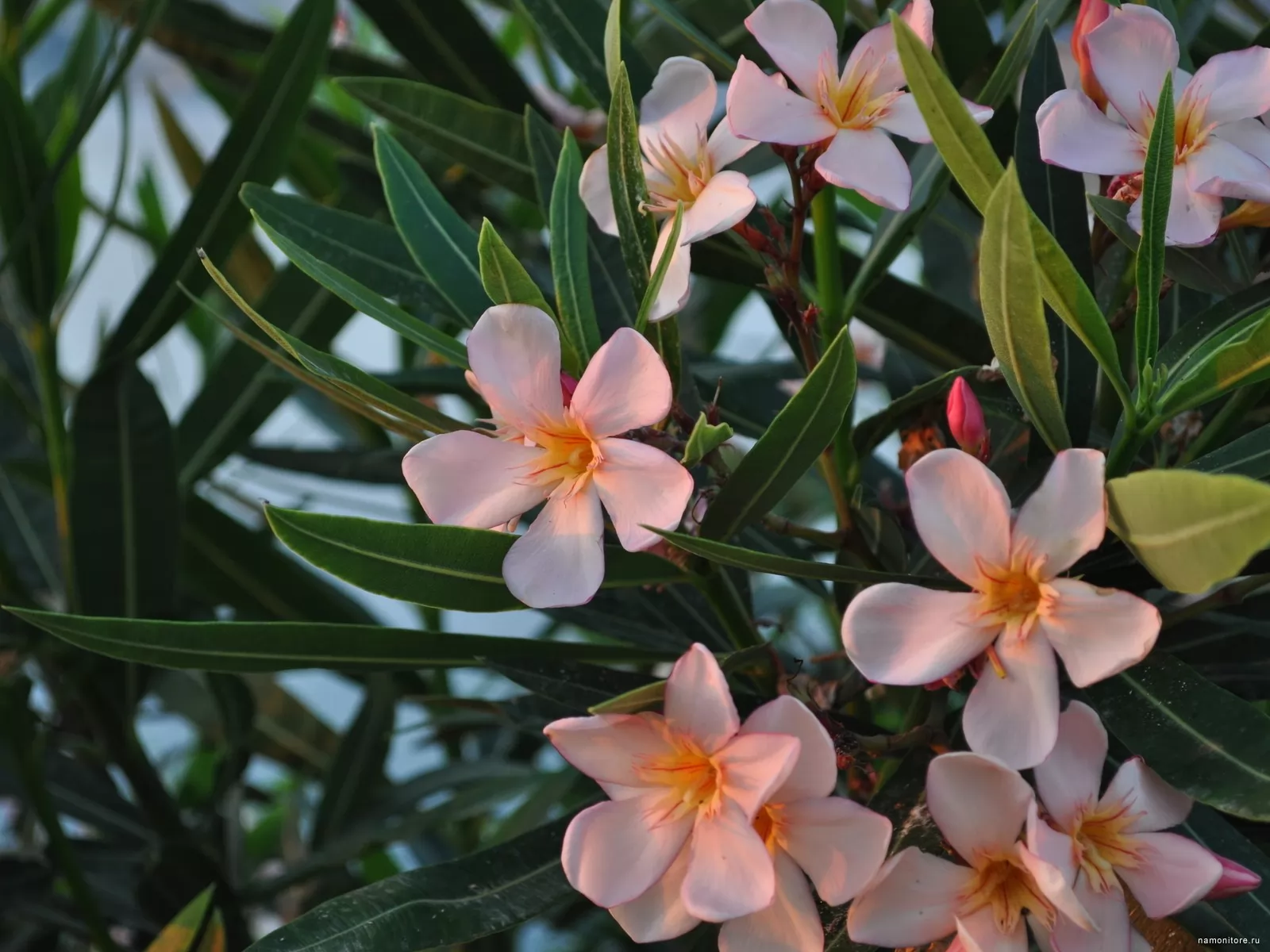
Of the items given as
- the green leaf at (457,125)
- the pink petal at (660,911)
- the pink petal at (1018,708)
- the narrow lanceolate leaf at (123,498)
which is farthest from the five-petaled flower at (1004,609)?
the narrow lanceolate leaf at (123,498)

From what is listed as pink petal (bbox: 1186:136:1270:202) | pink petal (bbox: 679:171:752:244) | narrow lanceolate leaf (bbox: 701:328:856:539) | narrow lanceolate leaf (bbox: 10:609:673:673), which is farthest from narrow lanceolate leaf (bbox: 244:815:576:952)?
pink petal (bbox: 1186:136:1270:202)

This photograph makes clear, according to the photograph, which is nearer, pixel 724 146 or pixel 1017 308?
pixel 1017 308

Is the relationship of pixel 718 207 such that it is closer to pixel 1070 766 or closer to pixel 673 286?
pixel 673 286

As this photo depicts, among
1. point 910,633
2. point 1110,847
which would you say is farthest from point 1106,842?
point 910,633

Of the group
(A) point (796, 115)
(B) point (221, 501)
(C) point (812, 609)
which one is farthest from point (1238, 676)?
(B) point (221, 501)

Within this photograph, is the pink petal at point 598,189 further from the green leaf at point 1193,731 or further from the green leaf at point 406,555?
the green leaf at point 1193,731

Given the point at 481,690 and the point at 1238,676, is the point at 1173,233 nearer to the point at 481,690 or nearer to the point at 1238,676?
the point at 1238,676
